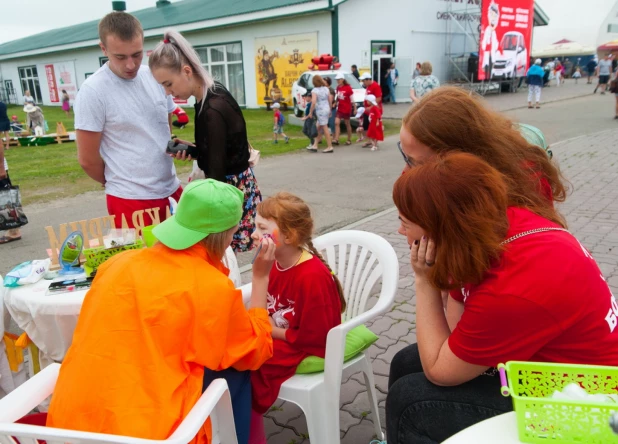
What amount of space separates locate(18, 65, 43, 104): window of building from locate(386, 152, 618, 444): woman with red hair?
3764 centimetres

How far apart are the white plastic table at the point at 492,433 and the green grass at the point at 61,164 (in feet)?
26.4

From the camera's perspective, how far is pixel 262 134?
1420cm

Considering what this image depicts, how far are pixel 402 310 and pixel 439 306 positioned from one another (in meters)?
2.15

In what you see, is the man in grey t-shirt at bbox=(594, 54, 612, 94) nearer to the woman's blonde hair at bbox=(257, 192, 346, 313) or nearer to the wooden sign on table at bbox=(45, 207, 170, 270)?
the woman's blonde hair at bbox=(257, 192, 346, 313)

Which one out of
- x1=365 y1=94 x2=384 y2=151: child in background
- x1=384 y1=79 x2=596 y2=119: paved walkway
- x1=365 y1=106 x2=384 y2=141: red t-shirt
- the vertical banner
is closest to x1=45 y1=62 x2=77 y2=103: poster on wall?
the vertical banner

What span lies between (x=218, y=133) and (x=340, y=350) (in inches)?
52.9

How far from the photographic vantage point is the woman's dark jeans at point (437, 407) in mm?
1506

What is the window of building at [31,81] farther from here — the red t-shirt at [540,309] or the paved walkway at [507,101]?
the red t-shirt at [540,309]

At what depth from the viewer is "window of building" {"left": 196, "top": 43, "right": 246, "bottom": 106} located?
21.9 m

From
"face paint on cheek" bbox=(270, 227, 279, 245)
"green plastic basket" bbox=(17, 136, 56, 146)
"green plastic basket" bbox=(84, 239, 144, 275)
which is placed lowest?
"green plastic basket" bbox=(17, 136, 56, 146)

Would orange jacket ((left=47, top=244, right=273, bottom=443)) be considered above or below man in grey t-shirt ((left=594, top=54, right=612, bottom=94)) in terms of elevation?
below

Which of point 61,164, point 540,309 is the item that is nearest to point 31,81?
point 61,164

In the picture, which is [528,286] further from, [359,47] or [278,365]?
[359,47]

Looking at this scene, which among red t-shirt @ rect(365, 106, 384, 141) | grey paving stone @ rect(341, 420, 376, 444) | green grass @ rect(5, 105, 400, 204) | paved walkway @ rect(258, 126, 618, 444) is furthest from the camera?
red t-shirt @ rect(365, 106, 384, 141)
